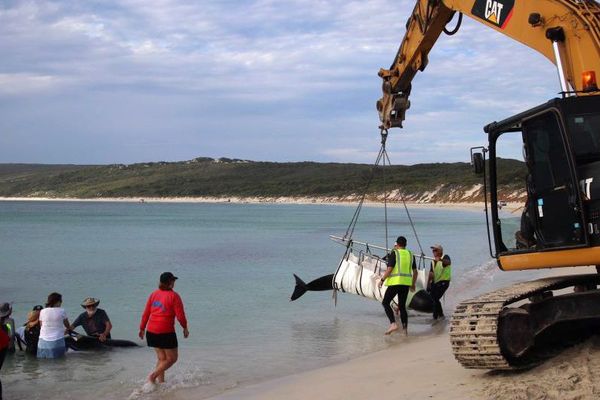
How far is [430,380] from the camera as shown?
7.93 meters

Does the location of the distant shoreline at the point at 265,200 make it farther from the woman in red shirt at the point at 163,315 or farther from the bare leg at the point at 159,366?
the woman in red shirt at the point at 163,315

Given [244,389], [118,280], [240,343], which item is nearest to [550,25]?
[244,389]

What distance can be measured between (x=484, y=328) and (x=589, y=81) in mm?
2452

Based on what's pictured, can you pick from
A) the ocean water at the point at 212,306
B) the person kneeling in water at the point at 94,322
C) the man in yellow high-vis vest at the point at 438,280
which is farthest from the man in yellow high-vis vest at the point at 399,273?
the person kneeling in water at the point at 94,322

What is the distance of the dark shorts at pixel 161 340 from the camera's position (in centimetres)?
926

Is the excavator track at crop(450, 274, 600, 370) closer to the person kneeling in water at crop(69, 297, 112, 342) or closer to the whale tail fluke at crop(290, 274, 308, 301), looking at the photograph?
the person kneeling in water at crop(69, 297, 112, 342)

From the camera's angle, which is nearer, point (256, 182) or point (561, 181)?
point (561, 181)

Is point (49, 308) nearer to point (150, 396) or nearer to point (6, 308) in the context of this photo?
point (6, 308)

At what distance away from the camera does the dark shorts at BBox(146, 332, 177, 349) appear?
9258 mm

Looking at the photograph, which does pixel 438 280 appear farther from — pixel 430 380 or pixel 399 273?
pixel 430 380

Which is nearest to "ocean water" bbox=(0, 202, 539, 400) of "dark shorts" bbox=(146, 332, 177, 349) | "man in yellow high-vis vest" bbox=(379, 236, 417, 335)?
"dark shorts" bbox=(146, 332, 177, 349)

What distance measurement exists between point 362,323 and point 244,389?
547cm

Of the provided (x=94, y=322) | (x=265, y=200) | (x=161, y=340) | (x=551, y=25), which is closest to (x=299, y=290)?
(x=94, y=322)

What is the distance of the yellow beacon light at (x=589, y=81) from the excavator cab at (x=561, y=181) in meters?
0.15
